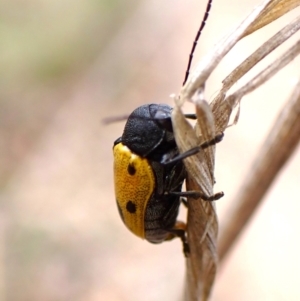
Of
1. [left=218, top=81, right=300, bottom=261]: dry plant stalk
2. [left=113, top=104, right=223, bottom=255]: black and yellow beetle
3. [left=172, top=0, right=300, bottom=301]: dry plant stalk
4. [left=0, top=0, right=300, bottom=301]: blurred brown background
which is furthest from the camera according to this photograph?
[left=0, top=0, right=300, bottom=301]: blurred brown background

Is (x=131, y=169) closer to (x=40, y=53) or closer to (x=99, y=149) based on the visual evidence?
(x=99, y=149)

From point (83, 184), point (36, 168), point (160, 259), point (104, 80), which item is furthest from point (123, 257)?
point (104, 80)

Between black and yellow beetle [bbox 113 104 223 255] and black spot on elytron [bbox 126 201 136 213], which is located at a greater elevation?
black and yellow beetle [bbox 113 104 223 255]

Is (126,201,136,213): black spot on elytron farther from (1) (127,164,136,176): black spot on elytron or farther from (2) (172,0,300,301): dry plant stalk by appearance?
(2) (172,0,300,301): dry plant stalk

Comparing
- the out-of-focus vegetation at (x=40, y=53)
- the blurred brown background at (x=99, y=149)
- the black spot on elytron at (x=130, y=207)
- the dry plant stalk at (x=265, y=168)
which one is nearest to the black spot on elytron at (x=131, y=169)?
the black spot on elytron at (x=130, y=207)

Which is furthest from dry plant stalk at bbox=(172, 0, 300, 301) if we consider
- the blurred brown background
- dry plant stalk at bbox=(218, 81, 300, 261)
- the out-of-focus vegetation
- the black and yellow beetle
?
the out-of-focus vegetation

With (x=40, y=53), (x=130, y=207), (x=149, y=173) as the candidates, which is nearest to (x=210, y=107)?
(x=149, y=173)

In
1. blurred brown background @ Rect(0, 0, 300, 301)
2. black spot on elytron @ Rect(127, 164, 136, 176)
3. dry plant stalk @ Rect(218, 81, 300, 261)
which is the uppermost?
dry plant stalk @ Rect(218, 81, 300, 261)

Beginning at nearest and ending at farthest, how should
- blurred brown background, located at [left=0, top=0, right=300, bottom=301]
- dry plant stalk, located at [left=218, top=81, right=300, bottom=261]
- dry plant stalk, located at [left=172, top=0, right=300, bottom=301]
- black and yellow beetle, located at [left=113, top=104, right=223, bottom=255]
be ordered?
dry plant stalk, located at [left=172, top=0, right=300, bottom=301] < dry plant stalk, located at [left=218, top=81, right=300, bottom=261] < black and yellow beetle, located at [left=113, top=104, right=223, bottom=255] < blurred brown background, located at [left=0, top=0, right=300, bottom=301]
